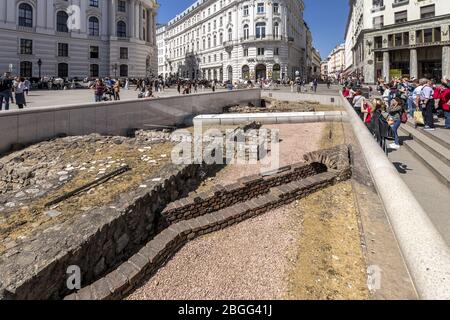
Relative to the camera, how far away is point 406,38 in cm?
4353

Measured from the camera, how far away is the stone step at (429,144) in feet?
28.2

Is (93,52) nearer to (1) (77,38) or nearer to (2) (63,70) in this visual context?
(1) (77,38)

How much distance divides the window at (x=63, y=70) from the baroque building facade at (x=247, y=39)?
113 feet

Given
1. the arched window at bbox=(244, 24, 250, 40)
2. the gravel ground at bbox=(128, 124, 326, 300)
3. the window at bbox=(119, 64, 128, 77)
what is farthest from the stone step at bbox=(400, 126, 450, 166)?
the arched window at bbox=(244, 24, 250, 40)

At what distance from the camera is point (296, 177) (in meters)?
9.38

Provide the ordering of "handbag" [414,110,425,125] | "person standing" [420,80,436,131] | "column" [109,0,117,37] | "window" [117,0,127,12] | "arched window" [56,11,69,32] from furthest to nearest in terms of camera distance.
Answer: "window" [117,0,127,12] → "column" [109,0,117,37] → "arched window" [56,11,69,32] → "handbag" [414,110,425,125] → "person standing" [420,80,436,131]

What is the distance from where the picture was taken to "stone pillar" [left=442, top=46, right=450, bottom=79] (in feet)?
129

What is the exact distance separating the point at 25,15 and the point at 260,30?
42991mm

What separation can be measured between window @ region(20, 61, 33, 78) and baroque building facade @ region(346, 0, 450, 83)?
48.6 metres

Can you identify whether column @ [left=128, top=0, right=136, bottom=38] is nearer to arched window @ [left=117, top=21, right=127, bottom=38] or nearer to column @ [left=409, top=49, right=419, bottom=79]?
arched window @ [left=117, top=21, right=127, bottom=38]

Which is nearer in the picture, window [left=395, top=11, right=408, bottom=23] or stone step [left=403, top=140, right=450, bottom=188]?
stone step [left=403, top=140, right=450, bottom=188]

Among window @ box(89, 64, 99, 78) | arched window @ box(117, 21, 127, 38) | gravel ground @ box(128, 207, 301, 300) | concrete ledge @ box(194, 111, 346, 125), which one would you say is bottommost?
gravel ground @ box(128, 207, 301, 300)

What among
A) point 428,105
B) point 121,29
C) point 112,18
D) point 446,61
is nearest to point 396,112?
point 428,105
